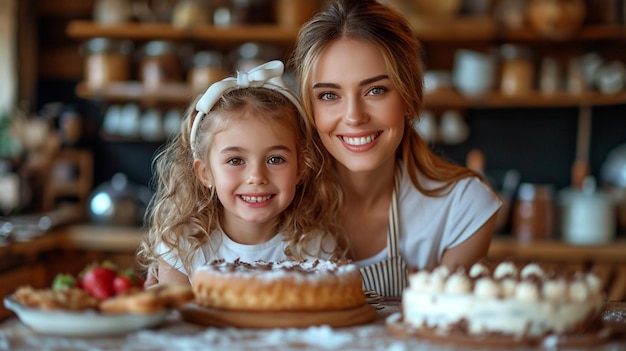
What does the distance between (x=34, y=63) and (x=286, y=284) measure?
347 cm

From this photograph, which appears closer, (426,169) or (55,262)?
(426,169)

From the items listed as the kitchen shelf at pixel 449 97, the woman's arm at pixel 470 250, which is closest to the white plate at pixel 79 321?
the woman's arm at pixel 470 250

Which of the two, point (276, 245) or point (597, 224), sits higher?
point (276, 245)

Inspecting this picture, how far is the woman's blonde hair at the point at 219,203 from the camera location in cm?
203

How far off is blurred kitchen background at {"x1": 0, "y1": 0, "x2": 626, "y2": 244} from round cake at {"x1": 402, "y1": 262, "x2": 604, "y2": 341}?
260 centimetres

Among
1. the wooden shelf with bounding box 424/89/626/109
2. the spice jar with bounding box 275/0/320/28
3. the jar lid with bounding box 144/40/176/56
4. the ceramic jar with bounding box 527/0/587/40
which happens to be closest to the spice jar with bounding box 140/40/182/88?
the jar lid with bounding box 144/40/176/56

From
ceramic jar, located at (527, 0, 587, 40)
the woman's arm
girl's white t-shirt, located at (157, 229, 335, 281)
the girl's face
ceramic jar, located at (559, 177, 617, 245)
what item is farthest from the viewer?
ceramic jar, located at (527, 0, 587, 40)

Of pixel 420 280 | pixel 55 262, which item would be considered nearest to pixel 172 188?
pixel 420 280

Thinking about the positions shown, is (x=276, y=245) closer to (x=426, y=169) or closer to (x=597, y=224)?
(x=426, y=169)

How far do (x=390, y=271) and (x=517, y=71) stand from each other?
7.19 feet

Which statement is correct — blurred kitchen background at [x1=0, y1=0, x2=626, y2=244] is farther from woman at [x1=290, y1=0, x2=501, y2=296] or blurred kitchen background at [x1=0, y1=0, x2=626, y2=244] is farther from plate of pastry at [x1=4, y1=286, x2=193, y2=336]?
plate of pastry at [x1=4, y1=286, x2=193, y2=336]

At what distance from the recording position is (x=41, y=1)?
182 inches

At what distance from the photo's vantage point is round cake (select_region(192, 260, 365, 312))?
1.48 meters

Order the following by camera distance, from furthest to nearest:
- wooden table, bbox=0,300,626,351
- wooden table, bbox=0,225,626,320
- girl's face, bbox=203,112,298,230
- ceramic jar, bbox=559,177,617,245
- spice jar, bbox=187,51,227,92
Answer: spice jar, bbox=187,51,227,92 < ceramic jar, bbox=559,177,617,245 < wooden table, bbox=0,225,626,320 < girl's face, bbox=203,112,298,230 < wooden table, bbox=0,300,626,351
